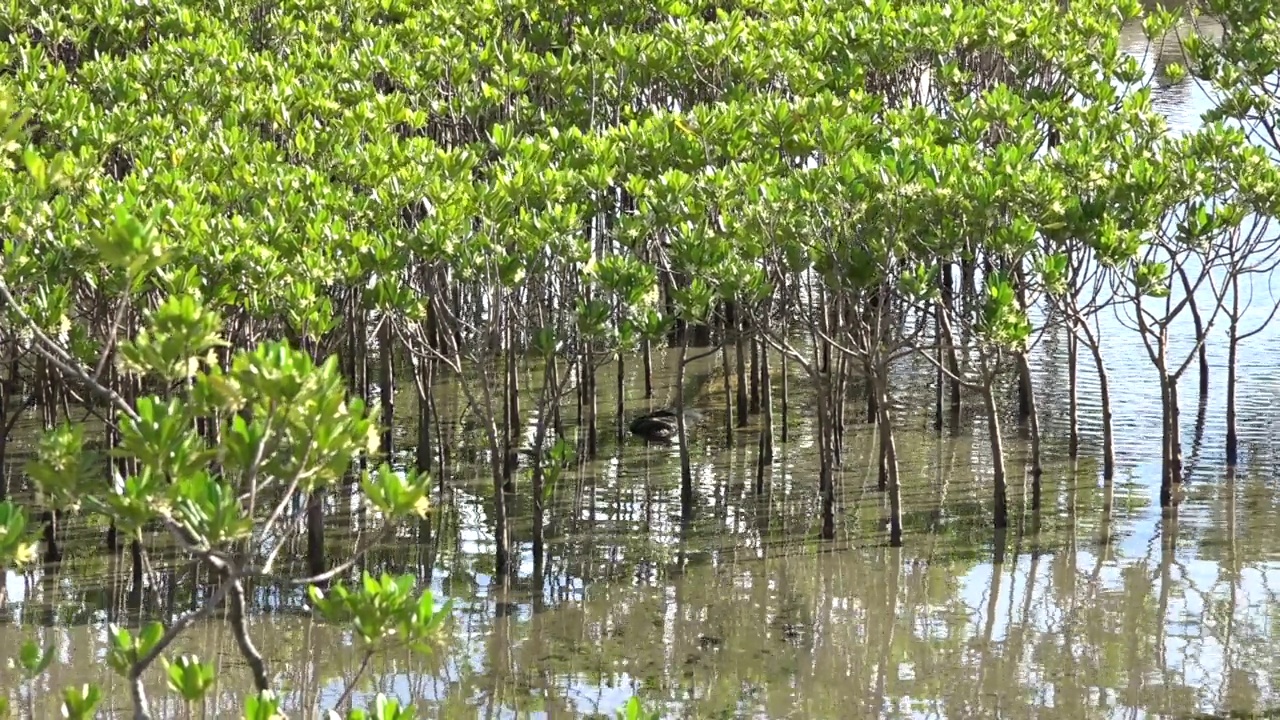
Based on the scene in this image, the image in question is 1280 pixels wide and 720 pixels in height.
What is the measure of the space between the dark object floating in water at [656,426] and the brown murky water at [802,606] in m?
0.73

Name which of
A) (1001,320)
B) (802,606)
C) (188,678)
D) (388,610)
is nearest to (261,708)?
(188,678)

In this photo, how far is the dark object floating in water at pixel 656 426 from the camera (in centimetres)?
1370

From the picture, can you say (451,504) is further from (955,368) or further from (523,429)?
(955,368)

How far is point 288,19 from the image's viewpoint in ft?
52.4

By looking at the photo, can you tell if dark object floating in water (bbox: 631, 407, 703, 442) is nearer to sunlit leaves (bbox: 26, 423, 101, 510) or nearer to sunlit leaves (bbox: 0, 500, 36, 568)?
sunlit leaves (bbox: 26, 423, 101, 510)

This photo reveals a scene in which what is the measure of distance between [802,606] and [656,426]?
13.5 feet

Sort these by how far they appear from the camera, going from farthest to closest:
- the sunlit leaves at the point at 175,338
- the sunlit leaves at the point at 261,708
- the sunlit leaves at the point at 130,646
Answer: the sunlit leaves at the point at 175,338
the sunlit leaves at the point at 130,646
the sunlit leaves at the point at 261,708

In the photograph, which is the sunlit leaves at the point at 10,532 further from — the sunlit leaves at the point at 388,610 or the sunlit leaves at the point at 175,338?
the sunlit leaves at the point at 388,610

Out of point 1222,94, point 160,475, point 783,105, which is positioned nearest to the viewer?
point 160,475

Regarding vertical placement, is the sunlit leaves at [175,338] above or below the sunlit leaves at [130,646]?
above

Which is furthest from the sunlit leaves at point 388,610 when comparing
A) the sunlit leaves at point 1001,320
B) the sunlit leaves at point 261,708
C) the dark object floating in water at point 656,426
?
the dark object floating in water at point 656,426

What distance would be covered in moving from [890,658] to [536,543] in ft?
8.36

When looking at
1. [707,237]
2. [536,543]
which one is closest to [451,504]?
[536,543]

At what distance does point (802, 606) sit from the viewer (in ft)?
32.1
